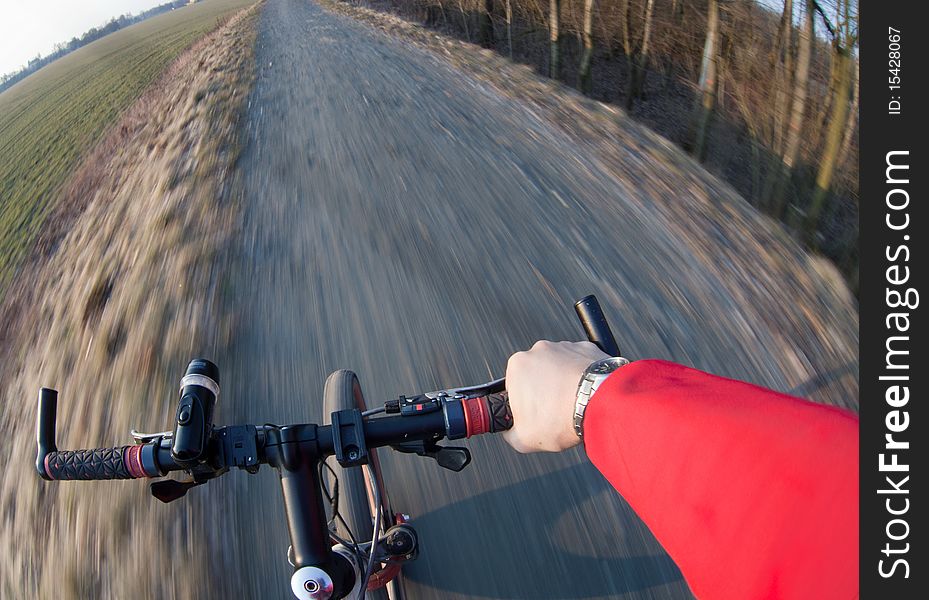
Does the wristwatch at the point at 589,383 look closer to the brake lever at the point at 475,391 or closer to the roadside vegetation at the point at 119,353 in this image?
the brake lever at the point at 475,391

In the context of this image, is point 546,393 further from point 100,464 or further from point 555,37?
point 555,37

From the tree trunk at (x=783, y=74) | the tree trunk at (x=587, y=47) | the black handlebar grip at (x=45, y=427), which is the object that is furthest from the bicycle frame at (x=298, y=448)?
the tree trunk at (x=587, y=47)

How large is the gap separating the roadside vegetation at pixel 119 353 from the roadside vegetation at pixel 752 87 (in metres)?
4.81

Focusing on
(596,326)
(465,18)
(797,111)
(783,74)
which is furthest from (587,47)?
(596,326)

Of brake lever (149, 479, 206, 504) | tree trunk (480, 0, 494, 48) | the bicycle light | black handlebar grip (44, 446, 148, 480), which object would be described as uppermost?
tree trunk (480, 0, 494, 48)

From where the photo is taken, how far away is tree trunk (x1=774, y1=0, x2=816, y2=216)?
4.73m

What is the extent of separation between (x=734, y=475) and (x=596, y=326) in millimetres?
635

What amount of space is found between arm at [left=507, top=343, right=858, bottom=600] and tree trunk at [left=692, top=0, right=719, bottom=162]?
268 inches

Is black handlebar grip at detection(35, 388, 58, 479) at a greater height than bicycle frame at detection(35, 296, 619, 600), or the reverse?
black handlebar grip at detection(35, 388, 58, 479)

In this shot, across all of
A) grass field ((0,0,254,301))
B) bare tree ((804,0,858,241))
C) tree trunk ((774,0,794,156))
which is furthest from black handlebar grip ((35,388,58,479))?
grass field ((0,0,254,301))

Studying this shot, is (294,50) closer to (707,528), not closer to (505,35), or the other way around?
(505,35)

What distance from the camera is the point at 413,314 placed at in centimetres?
367

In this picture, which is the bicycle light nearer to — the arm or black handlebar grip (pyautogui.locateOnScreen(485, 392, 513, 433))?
black handlebar grip (pyautogui.locateOnScreen(485, 392, 513, 433))

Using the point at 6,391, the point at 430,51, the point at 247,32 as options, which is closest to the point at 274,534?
the point at 6,391
